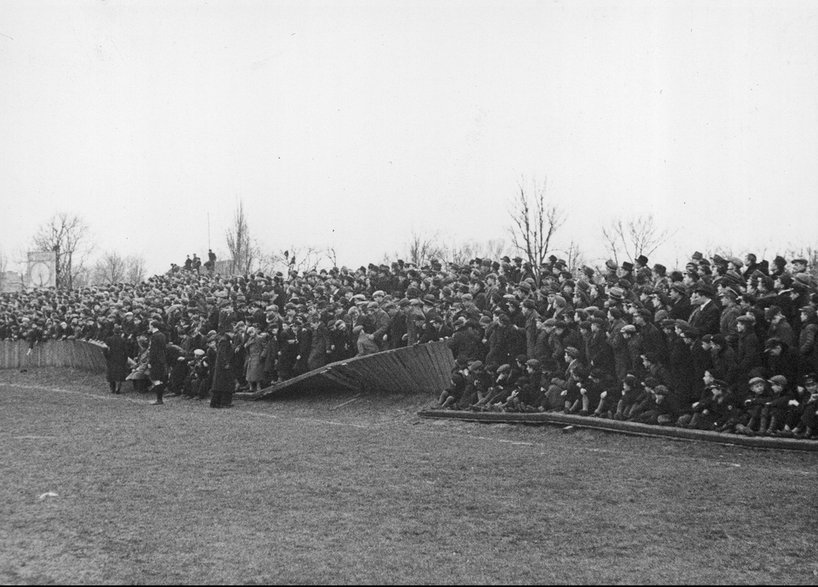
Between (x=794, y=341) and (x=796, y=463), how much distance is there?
2206 mm

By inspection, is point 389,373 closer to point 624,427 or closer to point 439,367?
point 439,367

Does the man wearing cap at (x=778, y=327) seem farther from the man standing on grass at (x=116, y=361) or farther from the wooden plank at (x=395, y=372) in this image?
the man standing on grass at (x=116, y=361)

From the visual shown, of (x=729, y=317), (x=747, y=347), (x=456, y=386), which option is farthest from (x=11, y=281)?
(x=747, y=347)

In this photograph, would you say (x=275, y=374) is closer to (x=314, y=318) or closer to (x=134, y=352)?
(x=314, y=318)

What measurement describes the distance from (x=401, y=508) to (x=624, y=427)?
5.69 meters

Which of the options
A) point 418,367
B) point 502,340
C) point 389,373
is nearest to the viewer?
point 502,340

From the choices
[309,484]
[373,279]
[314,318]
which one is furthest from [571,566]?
[373,279]

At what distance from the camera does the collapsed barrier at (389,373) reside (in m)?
18.3

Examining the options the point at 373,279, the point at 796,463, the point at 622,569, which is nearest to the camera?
the point at 622,569

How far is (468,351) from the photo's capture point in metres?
17.0

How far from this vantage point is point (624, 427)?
43.9 ft

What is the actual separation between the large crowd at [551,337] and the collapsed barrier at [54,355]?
119 inches

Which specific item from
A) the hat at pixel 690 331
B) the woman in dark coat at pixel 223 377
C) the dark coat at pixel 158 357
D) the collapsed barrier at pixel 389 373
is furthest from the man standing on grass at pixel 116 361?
the hat at pixel 690 331

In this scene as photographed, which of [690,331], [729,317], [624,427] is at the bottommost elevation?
[624,427]
